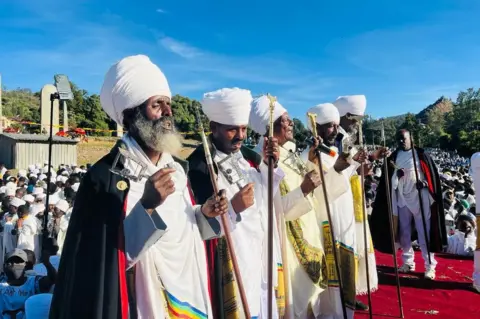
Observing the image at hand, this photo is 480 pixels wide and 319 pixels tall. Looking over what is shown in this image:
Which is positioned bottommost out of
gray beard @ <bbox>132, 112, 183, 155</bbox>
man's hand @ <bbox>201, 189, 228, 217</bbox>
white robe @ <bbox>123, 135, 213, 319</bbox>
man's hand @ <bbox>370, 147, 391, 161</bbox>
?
white robe @ <bbox>123, 135, 213, 319</bbox>

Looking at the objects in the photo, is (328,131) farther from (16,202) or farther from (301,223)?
(16,202)

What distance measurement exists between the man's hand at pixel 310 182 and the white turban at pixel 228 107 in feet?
2.65

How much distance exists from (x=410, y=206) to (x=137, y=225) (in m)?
6.04

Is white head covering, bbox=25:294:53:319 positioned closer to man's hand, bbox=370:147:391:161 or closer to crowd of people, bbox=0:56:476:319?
crowd of people, bbox=0:56:476:319

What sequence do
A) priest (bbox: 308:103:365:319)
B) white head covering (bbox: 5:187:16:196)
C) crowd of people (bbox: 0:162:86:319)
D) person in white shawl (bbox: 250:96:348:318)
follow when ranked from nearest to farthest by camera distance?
person in white shawl (bbox: 250:96:348:318)
priest (bbox: 308:103:365:319)
crowd of people (bbox: 0:162:86:319)
white head covering (bbox: 5:187:16:196)

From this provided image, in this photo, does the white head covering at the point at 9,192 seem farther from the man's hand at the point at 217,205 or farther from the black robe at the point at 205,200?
the man's hand at the point at 217,205

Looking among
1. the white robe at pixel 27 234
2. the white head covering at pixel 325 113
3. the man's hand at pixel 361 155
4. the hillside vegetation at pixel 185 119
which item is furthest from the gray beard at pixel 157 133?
the hillside vegetation at pixel 185 119

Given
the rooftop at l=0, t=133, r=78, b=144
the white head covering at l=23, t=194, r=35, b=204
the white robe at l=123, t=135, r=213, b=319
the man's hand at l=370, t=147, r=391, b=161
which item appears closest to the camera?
the white robe at l=123, t=135, r=213, b=319

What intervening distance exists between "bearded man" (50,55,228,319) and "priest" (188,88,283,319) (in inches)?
13.1

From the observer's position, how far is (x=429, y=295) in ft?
19.5

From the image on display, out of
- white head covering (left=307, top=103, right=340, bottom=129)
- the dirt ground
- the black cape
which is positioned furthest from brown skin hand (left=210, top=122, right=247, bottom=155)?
the dirt ground

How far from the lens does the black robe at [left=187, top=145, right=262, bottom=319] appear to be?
8.96ft

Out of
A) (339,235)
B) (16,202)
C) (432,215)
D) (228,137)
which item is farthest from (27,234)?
(432,215)

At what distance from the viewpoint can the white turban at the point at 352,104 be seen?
217 inches
